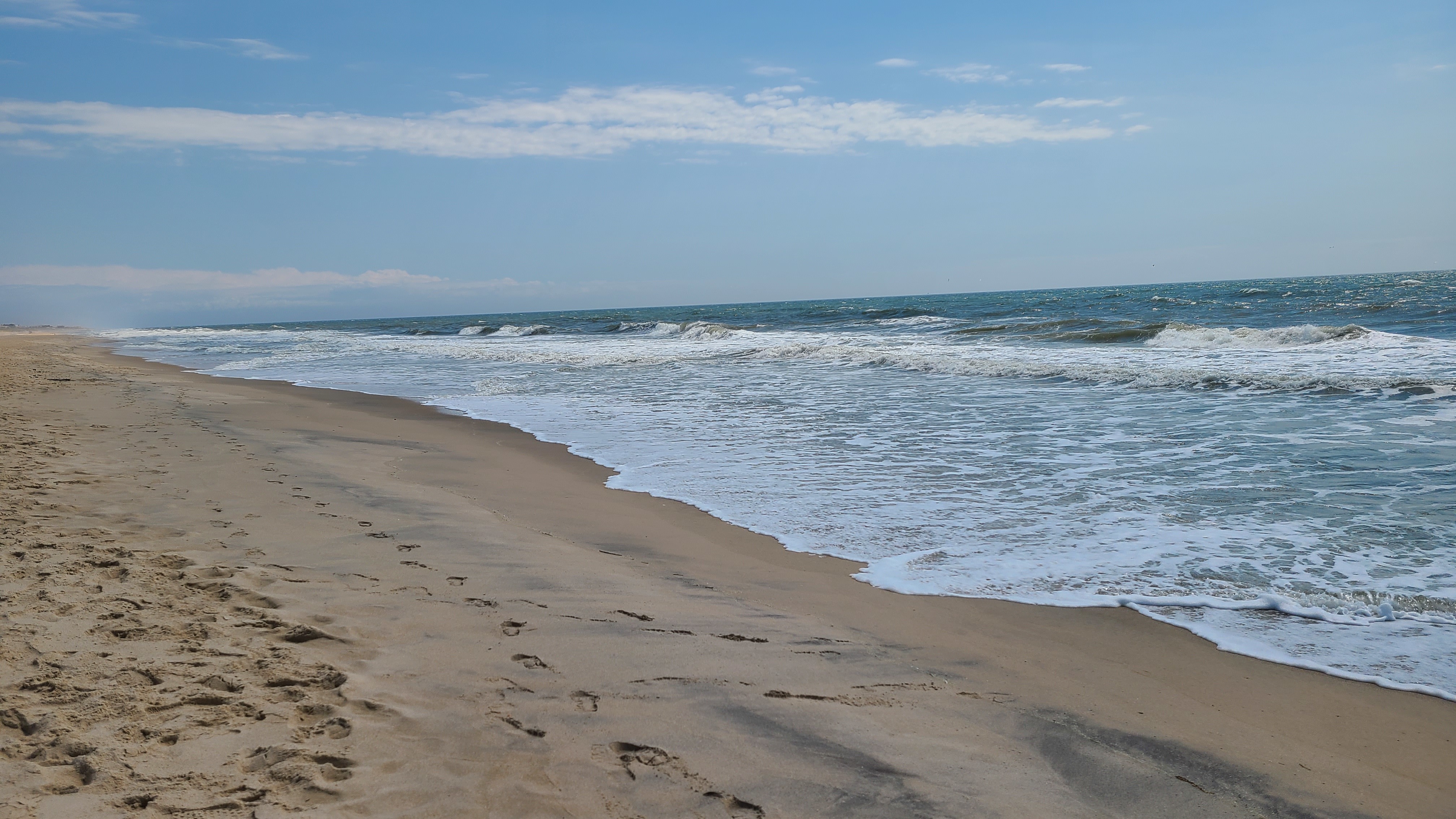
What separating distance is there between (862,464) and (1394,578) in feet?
11.0

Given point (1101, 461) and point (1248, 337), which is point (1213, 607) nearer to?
point (1101, 461)

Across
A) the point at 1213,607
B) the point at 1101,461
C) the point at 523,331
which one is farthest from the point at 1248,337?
the point at 523,331

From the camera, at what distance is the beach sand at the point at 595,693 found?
75.2 inches

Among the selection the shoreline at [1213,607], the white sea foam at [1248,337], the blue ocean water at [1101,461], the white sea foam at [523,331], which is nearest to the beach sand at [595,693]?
the shoreline at [1213,607]

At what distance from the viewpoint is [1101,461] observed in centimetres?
606

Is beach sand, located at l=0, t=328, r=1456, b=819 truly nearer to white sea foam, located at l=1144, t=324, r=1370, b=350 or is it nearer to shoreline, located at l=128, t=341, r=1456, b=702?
shoreline, located at l=128, t=341, r=1456, b=702

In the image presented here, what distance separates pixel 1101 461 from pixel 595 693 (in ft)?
16.3

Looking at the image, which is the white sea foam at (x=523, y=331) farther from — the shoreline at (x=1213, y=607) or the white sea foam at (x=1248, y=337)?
the shoreline at (x=1213, y=607)

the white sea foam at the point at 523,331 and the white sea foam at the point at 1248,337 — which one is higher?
the white sea foam at the point at 523,331

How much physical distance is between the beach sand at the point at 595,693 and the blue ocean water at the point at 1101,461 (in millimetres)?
424

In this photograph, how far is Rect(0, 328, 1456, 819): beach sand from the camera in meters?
1.91

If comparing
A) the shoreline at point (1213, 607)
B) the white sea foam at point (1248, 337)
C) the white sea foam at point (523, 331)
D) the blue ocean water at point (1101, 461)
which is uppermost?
the white sea foam at point (523, 331)

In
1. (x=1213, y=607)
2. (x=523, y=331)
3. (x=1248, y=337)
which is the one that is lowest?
(x=1213, y=607)

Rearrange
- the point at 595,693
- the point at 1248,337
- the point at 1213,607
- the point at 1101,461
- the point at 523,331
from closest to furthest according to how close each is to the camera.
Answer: the point at 595,693
the point at 1213,607
the point at 1101,461
the point at 1248,337
the point at 523,331
